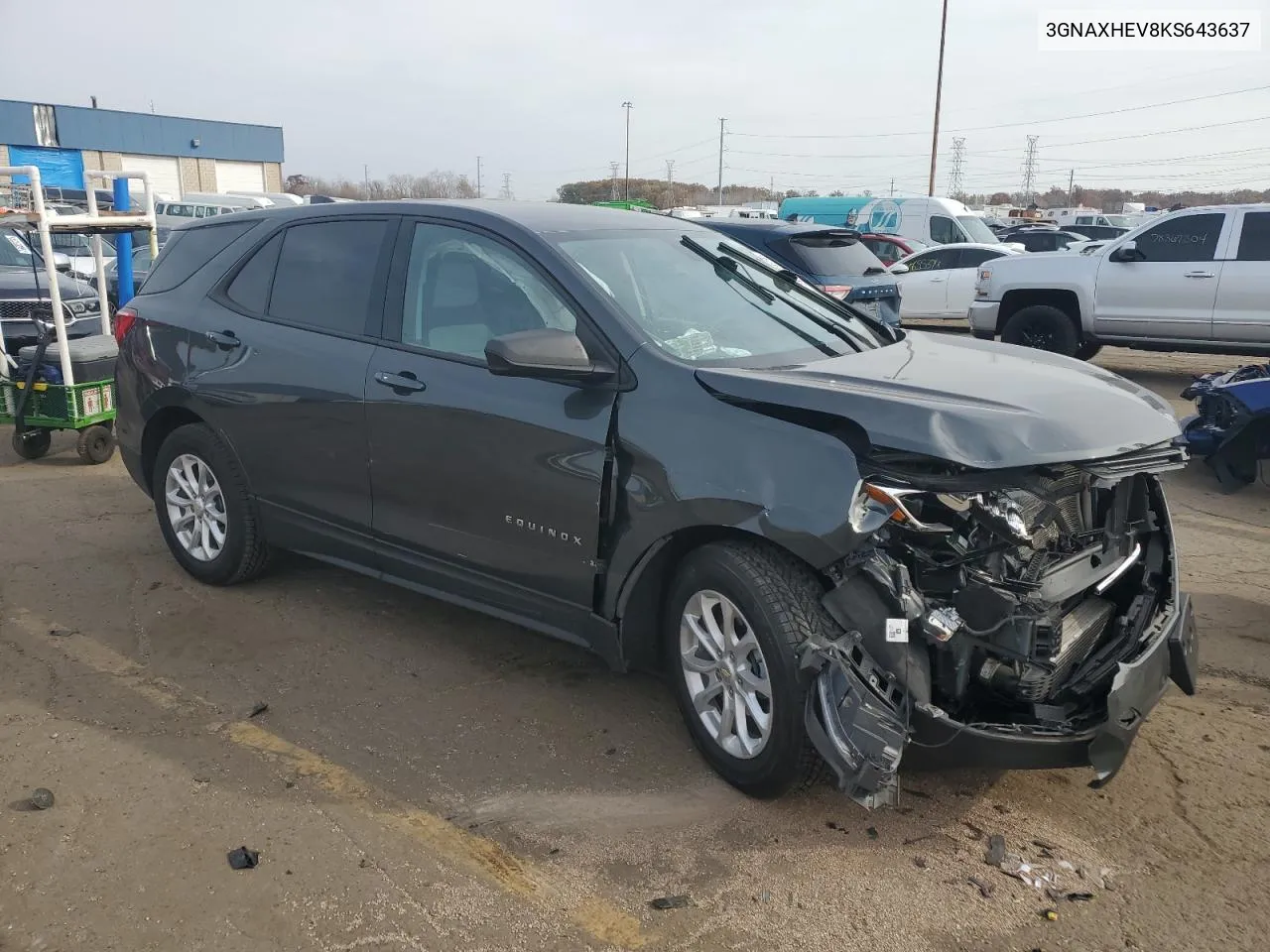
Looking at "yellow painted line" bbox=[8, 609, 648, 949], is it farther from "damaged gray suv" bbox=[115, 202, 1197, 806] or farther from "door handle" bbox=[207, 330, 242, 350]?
"door handle" bbox=[207, 330, 242, 350]

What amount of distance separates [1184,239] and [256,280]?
32.4ft

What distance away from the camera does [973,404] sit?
10.2 feet

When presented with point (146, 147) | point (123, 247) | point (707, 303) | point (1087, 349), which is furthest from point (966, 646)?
point (146, 147)

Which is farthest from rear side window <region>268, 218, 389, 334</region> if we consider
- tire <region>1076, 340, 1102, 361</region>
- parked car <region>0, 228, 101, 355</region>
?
tire <region>1076, 340, 1102, 361</region>

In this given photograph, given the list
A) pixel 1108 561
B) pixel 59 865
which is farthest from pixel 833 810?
pixel 59 865

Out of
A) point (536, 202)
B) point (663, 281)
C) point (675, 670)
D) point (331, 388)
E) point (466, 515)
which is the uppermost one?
point (536, 202)

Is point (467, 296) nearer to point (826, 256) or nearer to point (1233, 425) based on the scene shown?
point (1233, 425)

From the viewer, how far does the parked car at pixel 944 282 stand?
Answer: 1538 centimetres

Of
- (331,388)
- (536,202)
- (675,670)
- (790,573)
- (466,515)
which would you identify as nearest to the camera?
(790,573)

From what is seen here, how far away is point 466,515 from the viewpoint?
3.94m

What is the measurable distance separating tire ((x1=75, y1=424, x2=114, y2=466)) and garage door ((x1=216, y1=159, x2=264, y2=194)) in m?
53.3

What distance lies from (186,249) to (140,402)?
82cm

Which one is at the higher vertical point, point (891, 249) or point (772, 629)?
point (891, 249)

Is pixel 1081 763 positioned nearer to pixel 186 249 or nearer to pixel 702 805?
pixel 702 805
